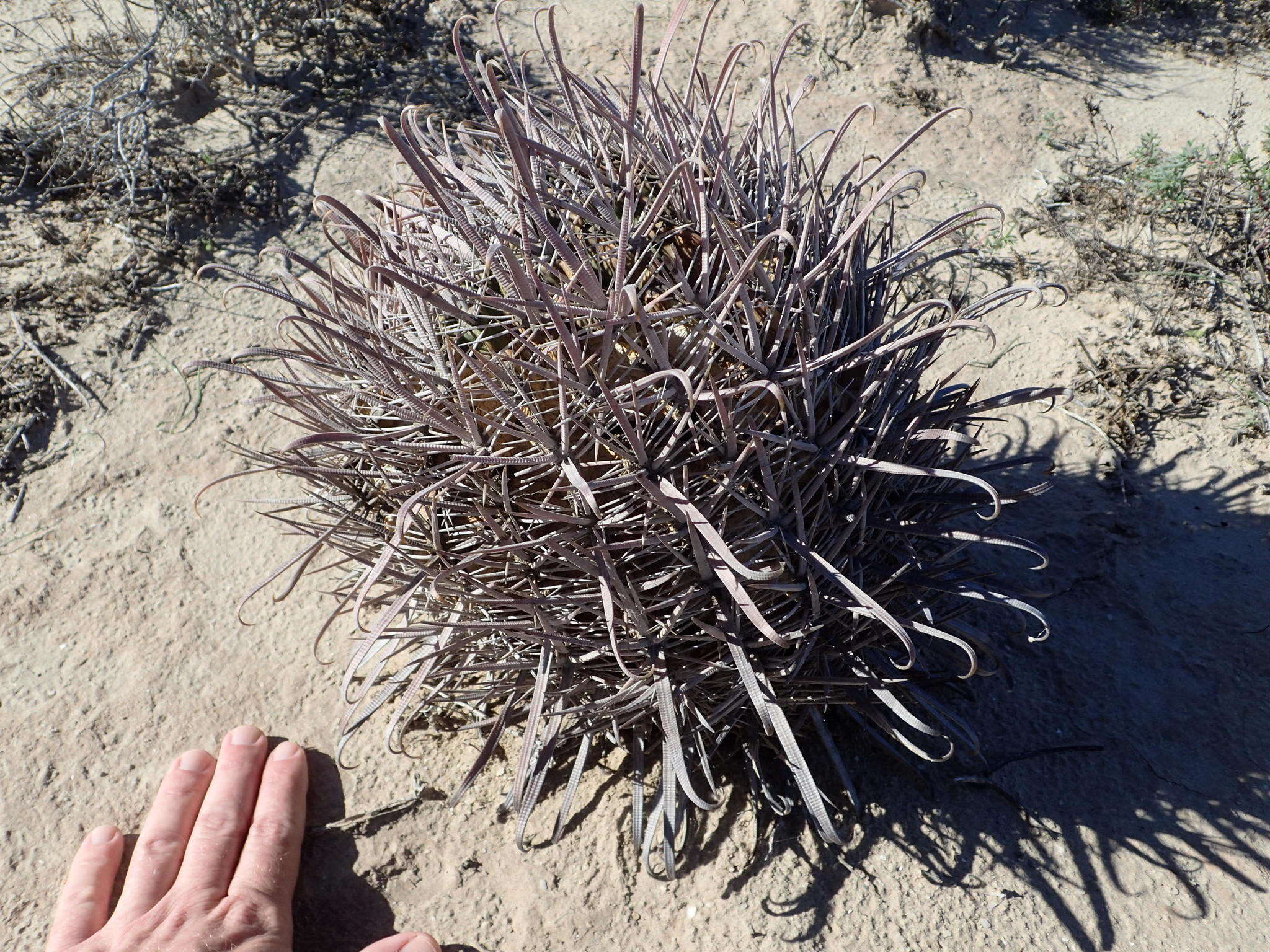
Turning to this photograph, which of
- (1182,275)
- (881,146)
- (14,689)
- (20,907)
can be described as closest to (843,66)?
(881,146)

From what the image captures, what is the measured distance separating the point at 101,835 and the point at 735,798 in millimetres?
1231

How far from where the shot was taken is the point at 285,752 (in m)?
1.89

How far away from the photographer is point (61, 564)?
231 cm

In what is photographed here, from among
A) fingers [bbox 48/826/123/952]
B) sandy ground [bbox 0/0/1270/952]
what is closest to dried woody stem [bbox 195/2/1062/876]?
sandy ground [bbox 0/0/1270/952]

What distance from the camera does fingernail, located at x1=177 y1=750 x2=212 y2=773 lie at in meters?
1.87

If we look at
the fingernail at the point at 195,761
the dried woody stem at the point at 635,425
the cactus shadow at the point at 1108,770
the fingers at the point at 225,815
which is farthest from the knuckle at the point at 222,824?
the cactus shadow at the point at 1108,770

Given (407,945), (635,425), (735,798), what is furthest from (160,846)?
(635,425)

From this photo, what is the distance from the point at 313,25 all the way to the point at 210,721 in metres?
2.79

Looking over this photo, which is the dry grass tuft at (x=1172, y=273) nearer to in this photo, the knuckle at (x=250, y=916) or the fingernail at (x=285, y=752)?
the fingernail at (x=285, y=752)

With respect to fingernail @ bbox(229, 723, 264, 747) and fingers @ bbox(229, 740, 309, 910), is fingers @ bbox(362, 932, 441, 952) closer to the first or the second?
fingers @ bbox(229, 740, 309, 910)

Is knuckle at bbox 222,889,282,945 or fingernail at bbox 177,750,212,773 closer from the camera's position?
knuckle at bbox 222,889,282,945

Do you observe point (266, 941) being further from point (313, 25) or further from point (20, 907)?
point (313, 25)

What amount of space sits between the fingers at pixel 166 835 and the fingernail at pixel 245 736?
66 mm

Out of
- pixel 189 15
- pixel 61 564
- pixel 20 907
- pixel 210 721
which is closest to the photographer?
pixel 20 907
